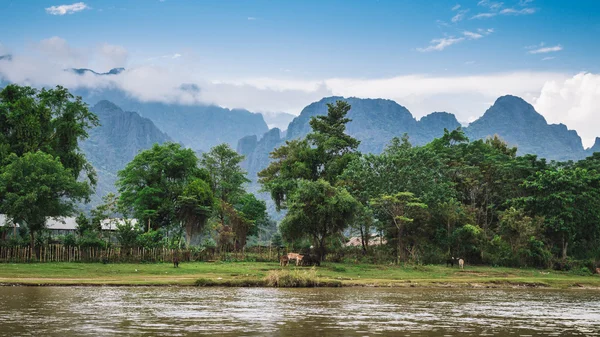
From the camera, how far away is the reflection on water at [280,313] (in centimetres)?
1781

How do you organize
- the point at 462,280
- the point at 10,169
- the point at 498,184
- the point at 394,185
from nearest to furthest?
the point at 462,280
the point at 10,169
the point at 394,185
the point at 498,184

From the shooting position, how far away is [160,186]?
213ft

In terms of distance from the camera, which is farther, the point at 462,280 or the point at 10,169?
the point at 10,169

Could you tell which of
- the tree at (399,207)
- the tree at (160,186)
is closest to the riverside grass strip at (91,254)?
the tree at (160,186)

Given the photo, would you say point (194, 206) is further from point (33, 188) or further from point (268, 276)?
point (268, 276)

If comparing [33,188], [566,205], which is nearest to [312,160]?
[566,205]

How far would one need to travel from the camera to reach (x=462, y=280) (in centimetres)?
4231

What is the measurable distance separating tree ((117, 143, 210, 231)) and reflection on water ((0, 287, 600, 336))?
3136 cm

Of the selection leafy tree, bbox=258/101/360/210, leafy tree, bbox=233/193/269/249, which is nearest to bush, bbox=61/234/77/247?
leafy tree, bbox=258/101/360/210

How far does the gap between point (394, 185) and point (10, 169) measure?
3257cm

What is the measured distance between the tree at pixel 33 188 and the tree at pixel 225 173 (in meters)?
35.2

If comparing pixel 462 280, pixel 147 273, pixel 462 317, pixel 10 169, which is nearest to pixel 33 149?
pixel 10 169

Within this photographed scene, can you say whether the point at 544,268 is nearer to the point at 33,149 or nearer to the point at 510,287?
the point at 510,287

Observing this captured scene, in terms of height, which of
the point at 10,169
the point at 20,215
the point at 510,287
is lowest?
the point at 510,287
